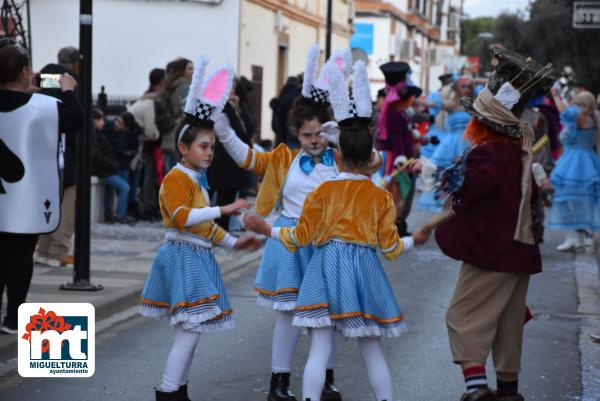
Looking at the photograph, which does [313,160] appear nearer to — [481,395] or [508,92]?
[508,92]

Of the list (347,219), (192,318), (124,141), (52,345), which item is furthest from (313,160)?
(124,141)

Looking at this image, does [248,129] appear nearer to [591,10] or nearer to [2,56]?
[591,10]

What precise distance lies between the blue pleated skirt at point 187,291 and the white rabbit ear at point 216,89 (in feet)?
2.51

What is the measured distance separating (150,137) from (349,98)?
971 centimetres

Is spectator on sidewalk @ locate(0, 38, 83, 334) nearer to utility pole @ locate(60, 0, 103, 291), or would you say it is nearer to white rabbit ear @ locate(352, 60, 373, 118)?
utility pole @ locate(60, 0, 103, 291)

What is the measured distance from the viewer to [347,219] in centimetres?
617

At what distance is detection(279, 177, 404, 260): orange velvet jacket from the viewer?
6.18 meters

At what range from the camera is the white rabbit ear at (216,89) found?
6.45 metres

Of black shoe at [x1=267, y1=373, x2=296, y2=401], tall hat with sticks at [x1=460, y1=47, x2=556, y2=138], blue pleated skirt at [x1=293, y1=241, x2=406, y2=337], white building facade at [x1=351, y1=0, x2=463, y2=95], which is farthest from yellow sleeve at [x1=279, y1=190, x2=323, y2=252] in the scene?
white building facade at [x1=351, y1=0, x2=463, y2=95]

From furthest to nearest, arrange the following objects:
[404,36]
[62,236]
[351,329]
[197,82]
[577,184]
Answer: [404,36] < [577,184] < [62,236] < [197,82] < [351,329]

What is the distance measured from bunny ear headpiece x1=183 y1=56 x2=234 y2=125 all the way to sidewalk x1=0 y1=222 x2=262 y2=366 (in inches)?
95.9

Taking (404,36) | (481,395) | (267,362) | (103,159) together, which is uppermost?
(404,36)

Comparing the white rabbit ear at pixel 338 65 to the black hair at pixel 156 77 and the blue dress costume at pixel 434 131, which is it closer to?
Answer: the black hair at pixel 156 77

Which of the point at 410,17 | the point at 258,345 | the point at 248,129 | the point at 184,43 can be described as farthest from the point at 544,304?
the point at 410,17
